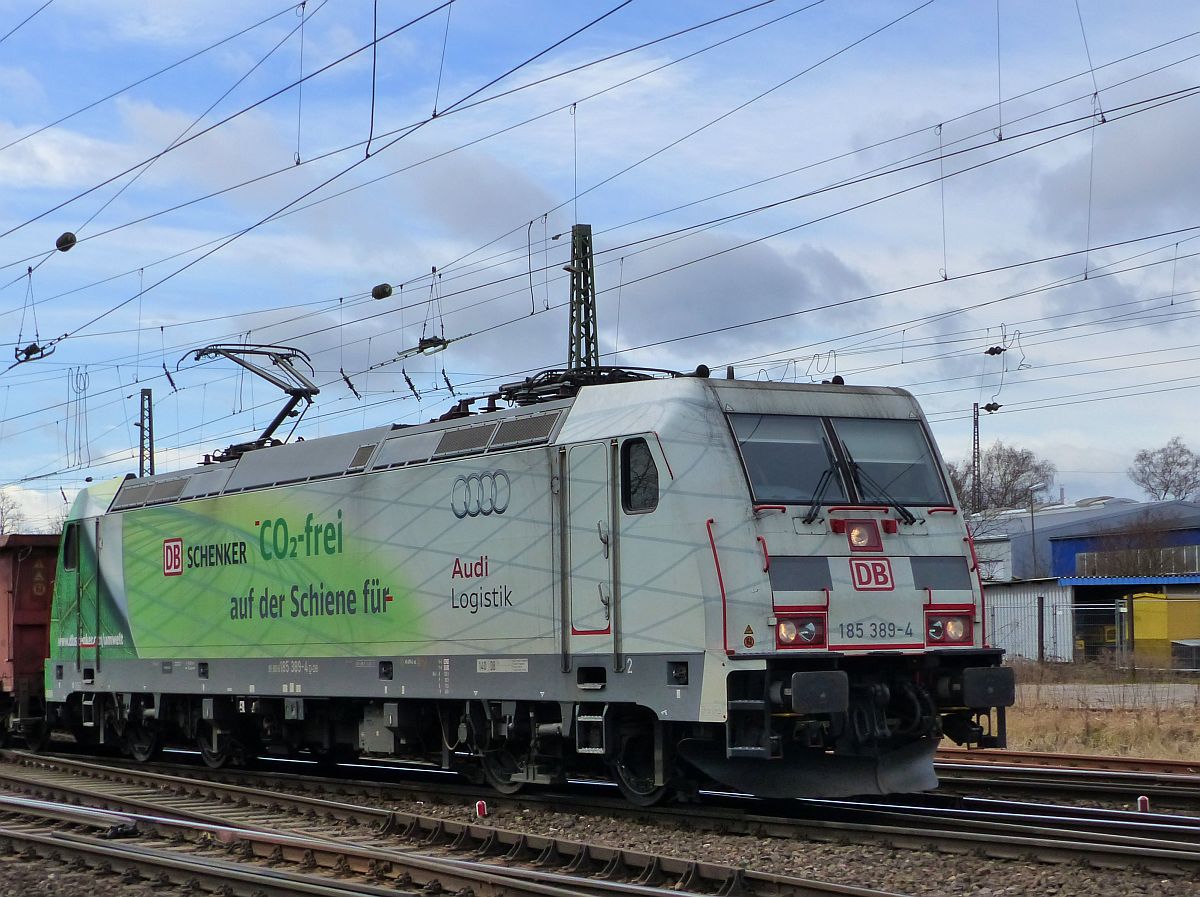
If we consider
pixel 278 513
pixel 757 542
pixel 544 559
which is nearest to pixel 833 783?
pixel 757 542

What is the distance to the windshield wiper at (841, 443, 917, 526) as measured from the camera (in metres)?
12.5

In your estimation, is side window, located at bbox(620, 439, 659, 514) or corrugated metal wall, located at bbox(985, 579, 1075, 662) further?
corrugated metal wall, located at bbox(985, 579, 1075, 662)

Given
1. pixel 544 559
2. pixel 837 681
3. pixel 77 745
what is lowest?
pixel 77 745

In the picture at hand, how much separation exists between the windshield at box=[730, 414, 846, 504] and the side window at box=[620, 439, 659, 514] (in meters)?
0.78

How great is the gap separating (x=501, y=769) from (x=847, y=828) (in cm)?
437

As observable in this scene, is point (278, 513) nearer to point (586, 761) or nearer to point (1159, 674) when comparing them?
point (586, 761)

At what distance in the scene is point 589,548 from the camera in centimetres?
1267

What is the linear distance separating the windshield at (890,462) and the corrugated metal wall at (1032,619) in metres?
31.1

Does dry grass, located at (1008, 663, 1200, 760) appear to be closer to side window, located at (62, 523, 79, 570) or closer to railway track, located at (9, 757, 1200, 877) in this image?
railway track, located at (9, 757, 1200, 877)

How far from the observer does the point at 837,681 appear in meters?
11.2

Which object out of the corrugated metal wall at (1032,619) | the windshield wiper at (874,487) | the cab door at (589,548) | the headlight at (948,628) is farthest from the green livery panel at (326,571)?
the corrugated metal wall at (1032,619)

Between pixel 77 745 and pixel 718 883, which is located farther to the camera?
pixel 77 745

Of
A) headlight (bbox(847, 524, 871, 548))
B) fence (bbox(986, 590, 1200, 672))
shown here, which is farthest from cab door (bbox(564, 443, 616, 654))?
fence (bbox(986, 590, 1200, 672))

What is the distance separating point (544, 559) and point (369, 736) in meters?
3.68
